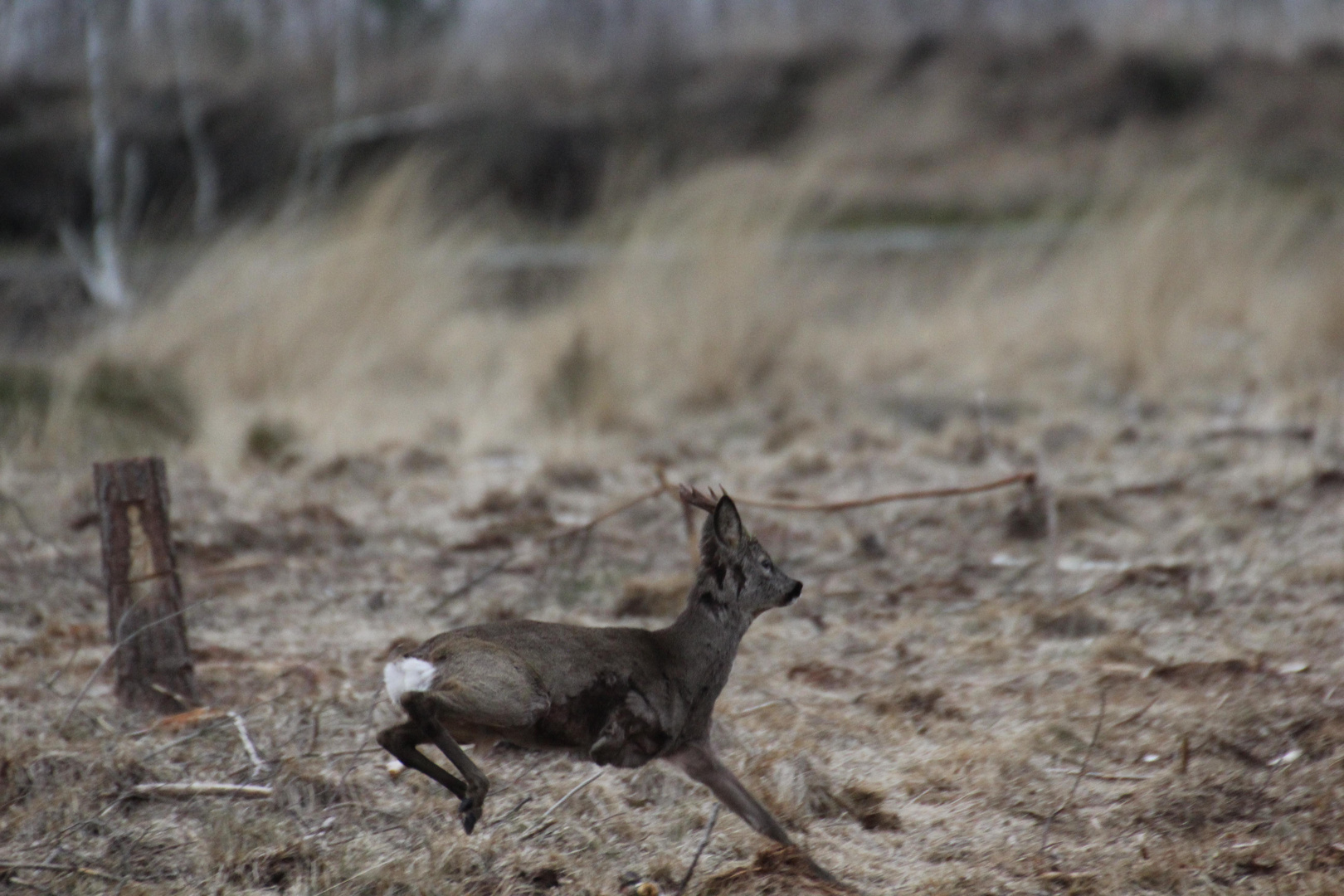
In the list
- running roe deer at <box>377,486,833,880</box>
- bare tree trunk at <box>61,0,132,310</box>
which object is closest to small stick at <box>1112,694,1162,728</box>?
running roe deer at <box>377,486,833,880</box>

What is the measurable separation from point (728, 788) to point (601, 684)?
328mm

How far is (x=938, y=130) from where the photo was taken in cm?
1830

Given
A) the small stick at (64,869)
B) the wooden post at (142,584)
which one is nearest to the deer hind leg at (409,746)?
the small stick at (64,869)

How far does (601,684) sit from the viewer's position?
224 centimetres

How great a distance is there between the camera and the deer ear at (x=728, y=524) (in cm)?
238

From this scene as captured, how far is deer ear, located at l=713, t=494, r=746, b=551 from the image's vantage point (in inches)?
93.6

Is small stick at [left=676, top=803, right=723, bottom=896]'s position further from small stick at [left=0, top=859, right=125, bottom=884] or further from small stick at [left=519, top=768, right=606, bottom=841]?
small stick at [left=0, top=859, right=125, bottom=884]

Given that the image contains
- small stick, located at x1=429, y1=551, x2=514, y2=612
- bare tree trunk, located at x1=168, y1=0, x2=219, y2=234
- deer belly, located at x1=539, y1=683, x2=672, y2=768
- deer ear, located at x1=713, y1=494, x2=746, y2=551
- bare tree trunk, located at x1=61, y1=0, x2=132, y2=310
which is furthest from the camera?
bare tree trunk, located at x1=168, y1=0, x2=219, y2=234

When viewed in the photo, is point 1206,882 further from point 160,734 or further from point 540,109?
point 540,109

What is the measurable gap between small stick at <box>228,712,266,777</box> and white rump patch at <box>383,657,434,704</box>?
59cm

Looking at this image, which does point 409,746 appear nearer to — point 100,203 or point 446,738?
point 446,738

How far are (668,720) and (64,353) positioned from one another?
470cm

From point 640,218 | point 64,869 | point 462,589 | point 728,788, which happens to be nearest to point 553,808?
point 728,788

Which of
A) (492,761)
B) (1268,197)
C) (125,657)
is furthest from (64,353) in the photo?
(1268,197)
